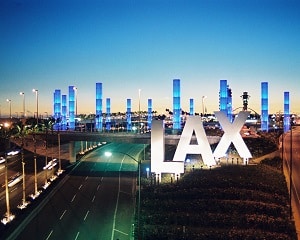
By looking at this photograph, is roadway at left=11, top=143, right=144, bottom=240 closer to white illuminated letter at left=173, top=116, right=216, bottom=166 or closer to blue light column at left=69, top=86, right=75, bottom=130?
white illuminated letter at left=173, top=116, right=216, bottom=166

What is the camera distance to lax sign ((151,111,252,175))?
181 feet

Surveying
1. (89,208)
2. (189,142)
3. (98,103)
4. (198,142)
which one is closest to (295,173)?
(198,142)

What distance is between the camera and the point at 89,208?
47.2 meters

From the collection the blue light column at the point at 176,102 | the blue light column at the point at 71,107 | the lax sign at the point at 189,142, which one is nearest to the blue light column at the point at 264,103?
the blue light column at the point at 176,102

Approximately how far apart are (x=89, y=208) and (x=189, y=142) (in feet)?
54.9

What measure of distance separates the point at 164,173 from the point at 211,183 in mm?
10730

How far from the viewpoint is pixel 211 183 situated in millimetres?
52812

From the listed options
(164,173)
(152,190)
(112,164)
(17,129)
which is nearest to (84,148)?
(112,164)

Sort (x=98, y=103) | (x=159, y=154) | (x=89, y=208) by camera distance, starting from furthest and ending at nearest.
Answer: (x=98, y=103)
(x=159, y=154)
(x=89, y=208)

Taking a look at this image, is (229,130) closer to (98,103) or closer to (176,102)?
(176,102)

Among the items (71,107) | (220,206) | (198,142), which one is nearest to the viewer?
(220,206)

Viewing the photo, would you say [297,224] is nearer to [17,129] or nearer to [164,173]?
[164,173]

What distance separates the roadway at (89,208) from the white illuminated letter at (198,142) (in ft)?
29.3

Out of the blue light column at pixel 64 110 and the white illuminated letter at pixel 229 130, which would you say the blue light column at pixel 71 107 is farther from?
the white illuminated letter at pixel 229 130
